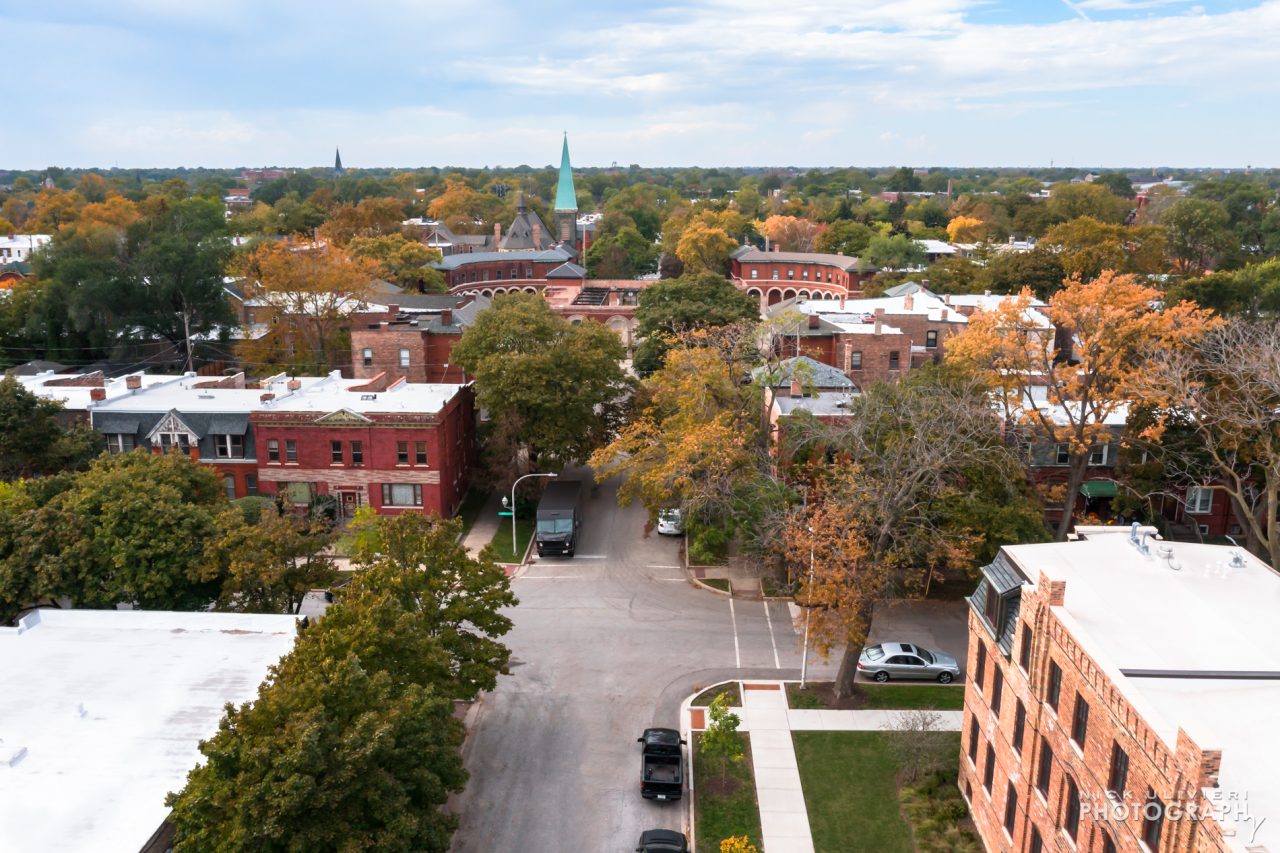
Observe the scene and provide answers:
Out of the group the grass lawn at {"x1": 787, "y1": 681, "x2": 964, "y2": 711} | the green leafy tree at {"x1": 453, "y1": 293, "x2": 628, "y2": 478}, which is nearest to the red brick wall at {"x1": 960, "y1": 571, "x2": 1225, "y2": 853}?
the grass lawn at {"x1": 787, "y1": 681, "x2": 964, "y2": 711}

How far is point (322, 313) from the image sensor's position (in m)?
71.8

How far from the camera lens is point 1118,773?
17.6m

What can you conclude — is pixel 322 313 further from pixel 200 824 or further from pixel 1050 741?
pixel 1050 741

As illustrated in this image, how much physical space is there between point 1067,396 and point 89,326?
6945cm

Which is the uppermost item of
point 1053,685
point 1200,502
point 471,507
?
point 1053,685

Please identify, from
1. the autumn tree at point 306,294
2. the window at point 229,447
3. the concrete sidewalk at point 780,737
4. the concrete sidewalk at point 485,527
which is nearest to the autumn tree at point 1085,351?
the concrete sidewalk at point 780,737

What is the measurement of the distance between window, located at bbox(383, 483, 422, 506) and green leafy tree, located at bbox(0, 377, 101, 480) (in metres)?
14.0

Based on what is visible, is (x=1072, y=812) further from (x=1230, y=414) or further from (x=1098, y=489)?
(x=1098, y=489)

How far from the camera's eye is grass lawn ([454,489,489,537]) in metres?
49.6

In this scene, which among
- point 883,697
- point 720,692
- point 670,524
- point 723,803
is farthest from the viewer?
point 670,524

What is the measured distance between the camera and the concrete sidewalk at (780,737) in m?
25.9

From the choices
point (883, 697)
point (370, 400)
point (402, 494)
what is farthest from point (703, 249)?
point (883, 697)

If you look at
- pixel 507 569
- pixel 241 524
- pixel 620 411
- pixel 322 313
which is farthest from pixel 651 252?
pixel 241 524

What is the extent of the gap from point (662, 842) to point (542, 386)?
28.0 meters
